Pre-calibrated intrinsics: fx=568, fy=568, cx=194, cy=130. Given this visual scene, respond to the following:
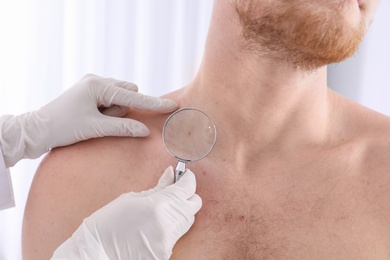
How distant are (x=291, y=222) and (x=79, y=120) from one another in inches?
21.0

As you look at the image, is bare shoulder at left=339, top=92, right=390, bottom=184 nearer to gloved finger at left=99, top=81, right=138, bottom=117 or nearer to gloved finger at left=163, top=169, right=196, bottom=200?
gloved finger at left=163, top=169, right=196, bottom=200

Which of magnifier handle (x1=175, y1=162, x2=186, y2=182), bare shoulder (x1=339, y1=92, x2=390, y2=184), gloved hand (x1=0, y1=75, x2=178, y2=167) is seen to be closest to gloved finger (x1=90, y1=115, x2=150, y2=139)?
gloved hand (x1=0, y1=75, x2=178, y2=167)

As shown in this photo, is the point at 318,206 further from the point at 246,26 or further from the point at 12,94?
the point at 12,94

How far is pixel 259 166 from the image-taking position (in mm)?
1272

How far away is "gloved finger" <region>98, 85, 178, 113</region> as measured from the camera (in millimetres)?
1292

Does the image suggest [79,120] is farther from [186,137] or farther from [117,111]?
[186,137]

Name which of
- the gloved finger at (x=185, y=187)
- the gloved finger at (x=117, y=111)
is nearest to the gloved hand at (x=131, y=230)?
Result: the gloved finger at (x=185, y=187)

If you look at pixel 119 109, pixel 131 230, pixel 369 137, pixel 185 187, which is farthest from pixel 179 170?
pixel 369 137

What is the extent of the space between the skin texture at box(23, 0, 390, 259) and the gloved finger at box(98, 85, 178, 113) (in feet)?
0.13

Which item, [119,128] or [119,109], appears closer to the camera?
[119,128]

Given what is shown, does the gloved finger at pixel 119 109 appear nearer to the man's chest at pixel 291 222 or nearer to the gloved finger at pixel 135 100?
the gloved finger at pixel 135 100

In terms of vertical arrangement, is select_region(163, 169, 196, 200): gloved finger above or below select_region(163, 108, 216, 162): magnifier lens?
below

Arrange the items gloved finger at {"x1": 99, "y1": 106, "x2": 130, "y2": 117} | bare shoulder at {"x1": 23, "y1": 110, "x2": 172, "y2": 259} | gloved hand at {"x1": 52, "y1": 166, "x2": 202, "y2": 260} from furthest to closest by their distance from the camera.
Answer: gloved finger at {"x1": 99, "y1": 106, "x2": 130, "y2": 117}
bare shoulder at {"x1": 23, "y1": 110, "x2": 172, "y2": 259}
gloved hand at {"x1": 52, "y1": 166, "x2": 202, "y2": 260}

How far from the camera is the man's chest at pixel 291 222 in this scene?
3.72ft
